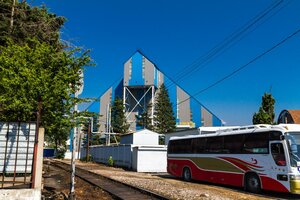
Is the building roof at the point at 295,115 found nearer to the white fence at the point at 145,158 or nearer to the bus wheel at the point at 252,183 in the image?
the white fence at the point at 145,158

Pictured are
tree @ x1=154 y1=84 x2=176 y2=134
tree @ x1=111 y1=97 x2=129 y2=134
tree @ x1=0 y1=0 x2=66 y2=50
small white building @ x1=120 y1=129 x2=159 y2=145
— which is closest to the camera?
tree @ x1=0 y1=0 x2=66 y2=50

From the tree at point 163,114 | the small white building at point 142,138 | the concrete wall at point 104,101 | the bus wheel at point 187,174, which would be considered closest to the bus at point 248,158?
the bus wheel at point 187,174

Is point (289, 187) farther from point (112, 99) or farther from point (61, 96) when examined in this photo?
point (112, 99)

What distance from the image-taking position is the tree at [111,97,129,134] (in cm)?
7095

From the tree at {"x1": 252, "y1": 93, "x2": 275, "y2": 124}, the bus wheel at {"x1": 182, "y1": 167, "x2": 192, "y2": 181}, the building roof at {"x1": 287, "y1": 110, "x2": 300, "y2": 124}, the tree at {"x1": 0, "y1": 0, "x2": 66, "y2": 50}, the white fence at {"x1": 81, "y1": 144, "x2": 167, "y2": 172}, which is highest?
the tree at {"x1": 0, "y1": 0, "x2": 66, "y2": 50}

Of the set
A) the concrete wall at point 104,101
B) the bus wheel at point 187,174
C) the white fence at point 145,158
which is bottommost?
the bus wheel at point 187,174

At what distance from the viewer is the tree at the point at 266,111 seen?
29.9 meters

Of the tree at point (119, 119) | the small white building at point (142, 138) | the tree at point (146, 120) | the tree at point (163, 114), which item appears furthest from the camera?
the tree at point (146, 120)

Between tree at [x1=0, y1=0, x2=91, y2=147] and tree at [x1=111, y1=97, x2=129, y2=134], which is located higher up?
tree at [x1=111, y1=97, x2=129, y2=134]

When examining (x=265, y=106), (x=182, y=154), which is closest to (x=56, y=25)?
(x=182, y=154)

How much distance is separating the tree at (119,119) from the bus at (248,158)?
48.9 meters

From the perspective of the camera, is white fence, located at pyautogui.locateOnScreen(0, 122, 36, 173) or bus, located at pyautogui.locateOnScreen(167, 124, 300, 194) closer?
white fence, located at pyautogui.locateOnScreen(0, 122, 36, 173)

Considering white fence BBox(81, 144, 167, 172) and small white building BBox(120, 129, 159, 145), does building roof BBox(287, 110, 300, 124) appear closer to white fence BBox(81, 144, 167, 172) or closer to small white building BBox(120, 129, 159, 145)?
small white building BBox(120, 129, 159, 145)

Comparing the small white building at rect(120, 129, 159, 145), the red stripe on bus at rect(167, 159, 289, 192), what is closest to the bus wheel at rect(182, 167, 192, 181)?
the red stripe on bus at rect(167, 159, 289, 192)
